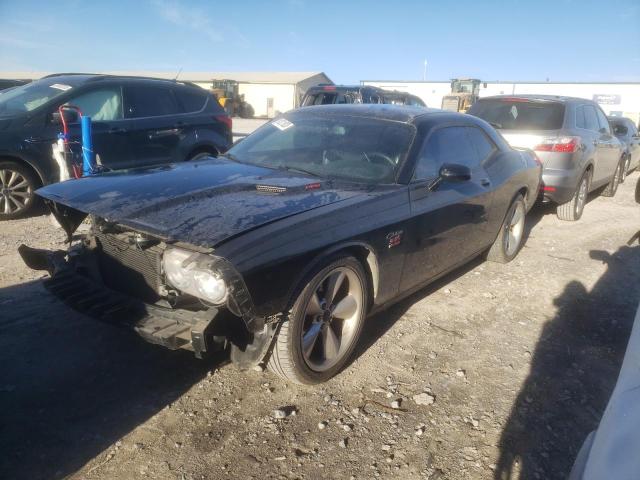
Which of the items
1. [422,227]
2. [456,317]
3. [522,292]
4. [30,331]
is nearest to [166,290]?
[30,331]

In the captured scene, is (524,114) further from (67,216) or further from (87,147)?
(67,216)

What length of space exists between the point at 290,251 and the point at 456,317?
1.90 m

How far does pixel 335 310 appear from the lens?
8.71ft

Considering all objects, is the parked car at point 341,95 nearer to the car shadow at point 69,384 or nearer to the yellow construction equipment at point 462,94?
the car shadow at point 69,384

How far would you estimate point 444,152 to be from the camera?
139 inches

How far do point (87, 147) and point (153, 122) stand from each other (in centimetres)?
113

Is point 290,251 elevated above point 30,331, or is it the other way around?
point 290,251

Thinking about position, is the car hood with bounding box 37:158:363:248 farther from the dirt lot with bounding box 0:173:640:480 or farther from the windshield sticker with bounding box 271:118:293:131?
the dirt lot with bounding box 0:173:640:480

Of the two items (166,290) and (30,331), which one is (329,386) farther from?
(30,331)

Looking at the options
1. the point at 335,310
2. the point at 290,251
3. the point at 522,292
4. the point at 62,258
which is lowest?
the point at 522,292

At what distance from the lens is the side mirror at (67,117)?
525 cm

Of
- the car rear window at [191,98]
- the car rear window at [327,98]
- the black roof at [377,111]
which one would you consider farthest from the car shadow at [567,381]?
the car rear window at [327,98]

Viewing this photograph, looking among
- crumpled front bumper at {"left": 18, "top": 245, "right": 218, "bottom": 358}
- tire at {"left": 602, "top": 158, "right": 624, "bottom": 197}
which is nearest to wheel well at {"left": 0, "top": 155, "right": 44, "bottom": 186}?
crumpled front bumper at {"left": 18, "top": 245, "right": 218, "bottom": 358}

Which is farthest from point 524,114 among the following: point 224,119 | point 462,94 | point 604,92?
point 604,92
